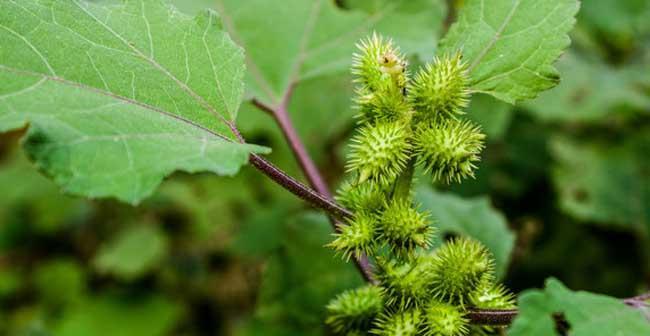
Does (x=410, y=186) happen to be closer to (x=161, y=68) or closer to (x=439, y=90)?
(x=439, y=90)

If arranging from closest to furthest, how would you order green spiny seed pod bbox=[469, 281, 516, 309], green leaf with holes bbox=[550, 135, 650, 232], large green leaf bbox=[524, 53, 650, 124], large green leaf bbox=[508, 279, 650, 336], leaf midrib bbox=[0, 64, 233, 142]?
large green leaf bbox=[508, 279, 650, 336] → leaf midrib bbox=[0, 64, 233, 142] → green spiny seed pod bbox=[469, 281, 516, 309] → green leaf with holes bbox=[550, 135, 650, 232] → large green leaf bbox=[524, 53, 650, 124]

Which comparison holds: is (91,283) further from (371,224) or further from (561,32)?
(561,32)

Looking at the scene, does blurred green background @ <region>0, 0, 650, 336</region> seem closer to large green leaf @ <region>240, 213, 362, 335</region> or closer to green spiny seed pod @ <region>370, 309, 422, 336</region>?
large green leaf @ <region>240, 213, 362, 335</region>

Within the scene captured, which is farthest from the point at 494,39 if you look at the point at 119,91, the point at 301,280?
the point at 301,280

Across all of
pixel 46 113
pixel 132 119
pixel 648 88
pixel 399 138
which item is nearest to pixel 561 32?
pixel 399 138

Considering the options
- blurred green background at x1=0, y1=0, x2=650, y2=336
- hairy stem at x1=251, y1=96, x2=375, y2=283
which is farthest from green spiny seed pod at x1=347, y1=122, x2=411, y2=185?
blurred green background at x1=0, y1=0, x2=650, y2=336

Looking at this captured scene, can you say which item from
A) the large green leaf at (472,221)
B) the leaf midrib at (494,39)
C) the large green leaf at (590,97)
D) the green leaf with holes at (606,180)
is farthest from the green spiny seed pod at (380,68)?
the large green leaf at (590,97)
